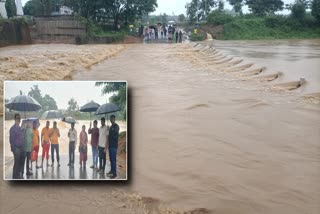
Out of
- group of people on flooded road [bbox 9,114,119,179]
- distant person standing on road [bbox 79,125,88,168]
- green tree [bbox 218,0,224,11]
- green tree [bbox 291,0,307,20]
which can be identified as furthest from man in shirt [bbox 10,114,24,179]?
green tree [bbox 291,0,307,20]

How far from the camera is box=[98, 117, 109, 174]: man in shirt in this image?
1.45 m

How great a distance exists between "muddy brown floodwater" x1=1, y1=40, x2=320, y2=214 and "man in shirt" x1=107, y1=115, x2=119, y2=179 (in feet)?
0.24

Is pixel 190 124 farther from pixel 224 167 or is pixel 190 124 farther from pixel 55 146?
pixel 55 146

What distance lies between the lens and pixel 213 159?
6.08ft

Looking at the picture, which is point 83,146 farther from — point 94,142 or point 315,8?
point 315,8

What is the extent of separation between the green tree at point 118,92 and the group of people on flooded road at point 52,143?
0.17 ft

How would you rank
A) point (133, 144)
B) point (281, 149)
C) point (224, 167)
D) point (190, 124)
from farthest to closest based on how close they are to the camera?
point (190, 124) < point (281, 149) < point (224, 167) < point (133, 144)

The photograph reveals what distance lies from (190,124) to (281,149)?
0.52 metres

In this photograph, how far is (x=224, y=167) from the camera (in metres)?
1.78

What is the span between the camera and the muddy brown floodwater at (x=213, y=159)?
1.52 m

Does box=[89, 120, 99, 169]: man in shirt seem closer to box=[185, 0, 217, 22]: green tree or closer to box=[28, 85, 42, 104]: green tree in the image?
box=[28, 85, 42, 104]: green tree

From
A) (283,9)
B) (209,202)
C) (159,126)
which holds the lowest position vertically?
(209,202)

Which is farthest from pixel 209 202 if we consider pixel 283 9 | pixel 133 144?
pixel 283 9

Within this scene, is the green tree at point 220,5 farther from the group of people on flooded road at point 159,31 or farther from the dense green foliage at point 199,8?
the group of people on flooded road at point 159,31
